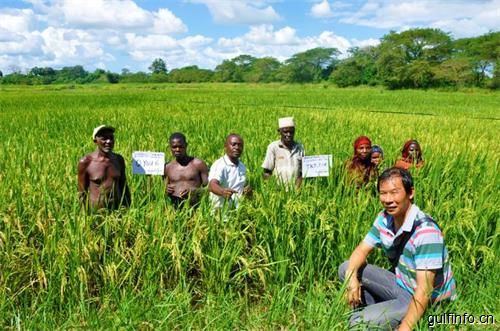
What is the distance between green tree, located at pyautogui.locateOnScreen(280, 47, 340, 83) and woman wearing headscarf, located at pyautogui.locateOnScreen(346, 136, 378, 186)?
92650 mm

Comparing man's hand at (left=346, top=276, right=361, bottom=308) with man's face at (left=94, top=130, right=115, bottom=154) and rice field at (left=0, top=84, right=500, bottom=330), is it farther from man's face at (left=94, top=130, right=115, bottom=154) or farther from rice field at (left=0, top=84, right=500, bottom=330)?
man's face at (left=94, top=130, right=115, bottom=154)

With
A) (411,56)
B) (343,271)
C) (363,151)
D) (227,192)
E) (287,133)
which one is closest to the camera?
(343,271)

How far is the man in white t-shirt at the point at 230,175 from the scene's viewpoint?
12.3 ft

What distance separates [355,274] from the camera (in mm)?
2785

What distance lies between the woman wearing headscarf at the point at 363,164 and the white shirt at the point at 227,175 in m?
1.28

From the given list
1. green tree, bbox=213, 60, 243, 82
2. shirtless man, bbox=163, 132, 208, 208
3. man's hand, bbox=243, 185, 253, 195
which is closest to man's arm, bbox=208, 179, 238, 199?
man's hand, bbox=243, 185, 253, 195

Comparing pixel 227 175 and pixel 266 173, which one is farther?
pixel 266 173

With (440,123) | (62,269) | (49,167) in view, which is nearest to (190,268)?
(62,269)

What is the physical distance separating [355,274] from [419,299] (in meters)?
0.45

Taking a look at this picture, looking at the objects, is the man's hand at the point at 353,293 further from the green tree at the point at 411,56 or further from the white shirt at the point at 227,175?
the green tree at the point at 411,56

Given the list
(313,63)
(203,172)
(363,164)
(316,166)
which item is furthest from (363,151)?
(313,63)

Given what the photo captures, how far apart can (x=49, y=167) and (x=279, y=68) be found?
9606cm

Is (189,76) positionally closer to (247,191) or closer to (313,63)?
(313,63)

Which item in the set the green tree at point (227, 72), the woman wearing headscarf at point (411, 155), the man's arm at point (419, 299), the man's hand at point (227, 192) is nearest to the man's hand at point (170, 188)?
the man's hand at point (227, 192)
